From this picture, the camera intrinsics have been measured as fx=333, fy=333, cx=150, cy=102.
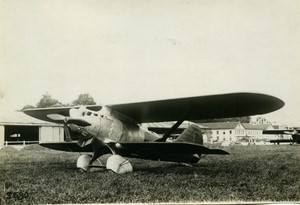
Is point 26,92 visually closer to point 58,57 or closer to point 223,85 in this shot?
point 58,57

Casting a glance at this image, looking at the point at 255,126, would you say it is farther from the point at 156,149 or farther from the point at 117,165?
the point at 117,165

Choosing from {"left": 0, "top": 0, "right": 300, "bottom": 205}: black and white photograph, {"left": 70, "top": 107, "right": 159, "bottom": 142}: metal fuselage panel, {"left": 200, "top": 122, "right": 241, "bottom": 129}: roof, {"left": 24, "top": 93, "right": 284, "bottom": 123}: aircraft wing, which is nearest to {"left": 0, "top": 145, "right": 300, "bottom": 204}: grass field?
{"left": 0, "top": 0, "right": 300, "bottom": 205}: black and white photograph

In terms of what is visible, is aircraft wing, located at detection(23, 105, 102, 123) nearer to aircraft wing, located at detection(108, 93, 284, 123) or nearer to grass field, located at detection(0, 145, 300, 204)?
aircraft wing, located at detection(108, 93, 284, 123)

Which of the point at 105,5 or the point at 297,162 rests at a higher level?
the point at 105,5

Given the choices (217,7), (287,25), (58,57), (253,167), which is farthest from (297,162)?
(58,57)

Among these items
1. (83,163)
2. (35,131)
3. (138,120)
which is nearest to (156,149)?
(138,120)

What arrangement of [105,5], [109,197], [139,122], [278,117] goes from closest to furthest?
[109,197], [105,5], [278,117], [139,122]
